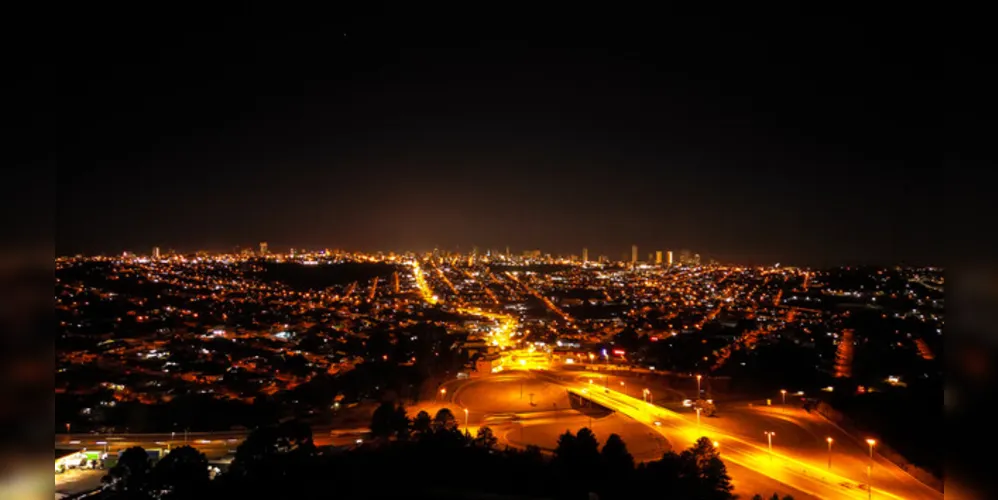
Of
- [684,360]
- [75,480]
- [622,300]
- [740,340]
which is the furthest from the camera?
[622,300]

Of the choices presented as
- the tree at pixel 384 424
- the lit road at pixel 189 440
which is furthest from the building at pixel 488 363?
the tree at pixel 384 424

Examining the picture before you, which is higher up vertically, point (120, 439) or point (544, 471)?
point (544, 471)

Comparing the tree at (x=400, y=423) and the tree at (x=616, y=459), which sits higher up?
the tree at (x=616, y=459)

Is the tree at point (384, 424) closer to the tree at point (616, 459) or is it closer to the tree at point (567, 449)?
the tree at point (567, 449)

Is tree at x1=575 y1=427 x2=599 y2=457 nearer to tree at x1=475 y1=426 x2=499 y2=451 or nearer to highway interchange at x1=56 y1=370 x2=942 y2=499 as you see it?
tree at x1=475 y1=426 x2=499 y2=451
